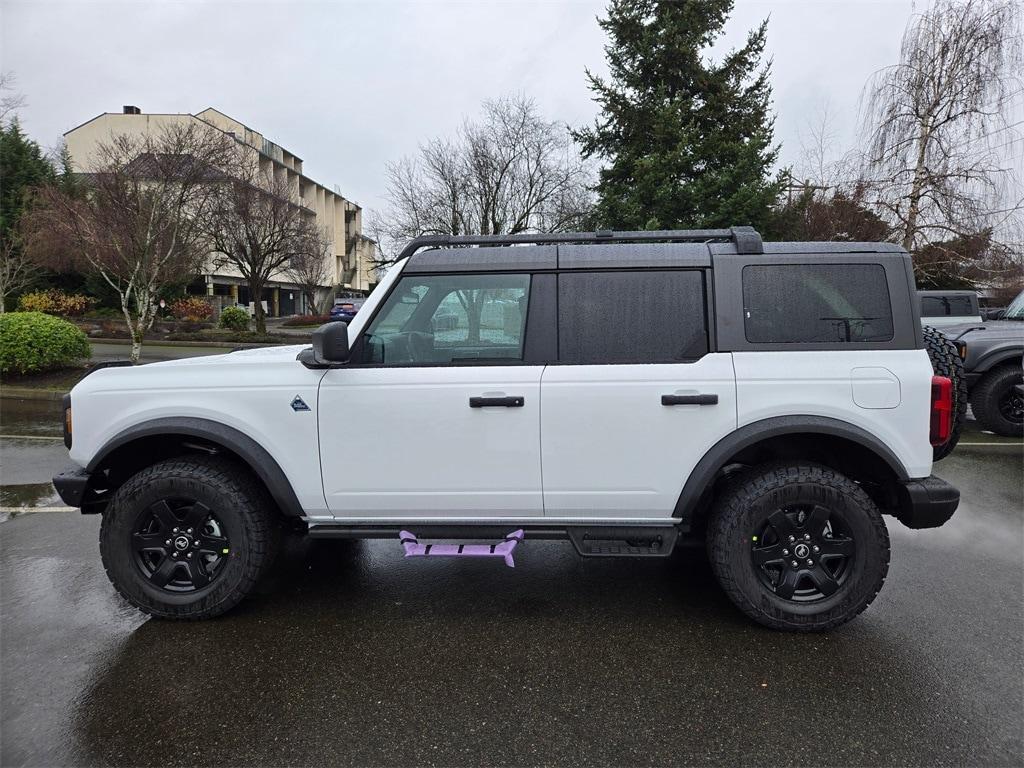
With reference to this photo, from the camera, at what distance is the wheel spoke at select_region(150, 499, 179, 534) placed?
3076 mm

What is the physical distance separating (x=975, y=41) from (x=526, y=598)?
20498 millimetres

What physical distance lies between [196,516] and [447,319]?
1.65 meters

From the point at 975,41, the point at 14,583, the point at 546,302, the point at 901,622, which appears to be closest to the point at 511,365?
the point at 546,302

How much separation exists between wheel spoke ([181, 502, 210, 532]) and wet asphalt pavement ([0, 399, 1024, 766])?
52 centimetres

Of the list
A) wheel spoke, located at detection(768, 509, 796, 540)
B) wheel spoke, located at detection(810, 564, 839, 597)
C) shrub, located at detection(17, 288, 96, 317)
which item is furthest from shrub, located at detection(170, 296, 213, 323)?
wheel spoke, located at detection(810, 564, 839, 597)

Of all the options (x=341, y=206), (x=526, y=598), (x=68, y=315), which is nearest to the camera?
(x=526, y=598)

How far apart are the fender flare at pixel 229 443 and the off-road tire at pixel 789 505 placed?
2.19 meters

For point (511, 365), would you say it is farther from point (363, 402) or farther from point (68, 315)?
point (68, 315)

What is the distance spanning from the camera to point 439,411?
299 cm

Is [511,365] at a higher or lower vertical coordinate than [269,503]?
higher

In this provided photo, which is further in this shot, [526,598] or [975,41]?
[975,41]

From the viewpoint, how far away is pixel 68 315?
2542cm

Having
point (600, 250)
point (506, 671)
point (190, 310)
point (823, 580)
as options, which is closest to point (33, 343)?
point (600, 250)

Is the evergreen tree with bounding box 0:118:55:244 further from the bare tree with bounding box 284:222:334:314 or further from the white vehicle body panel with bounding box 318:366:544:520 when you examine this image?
the white vehicle body panel with bounding box 318:366:544:520
